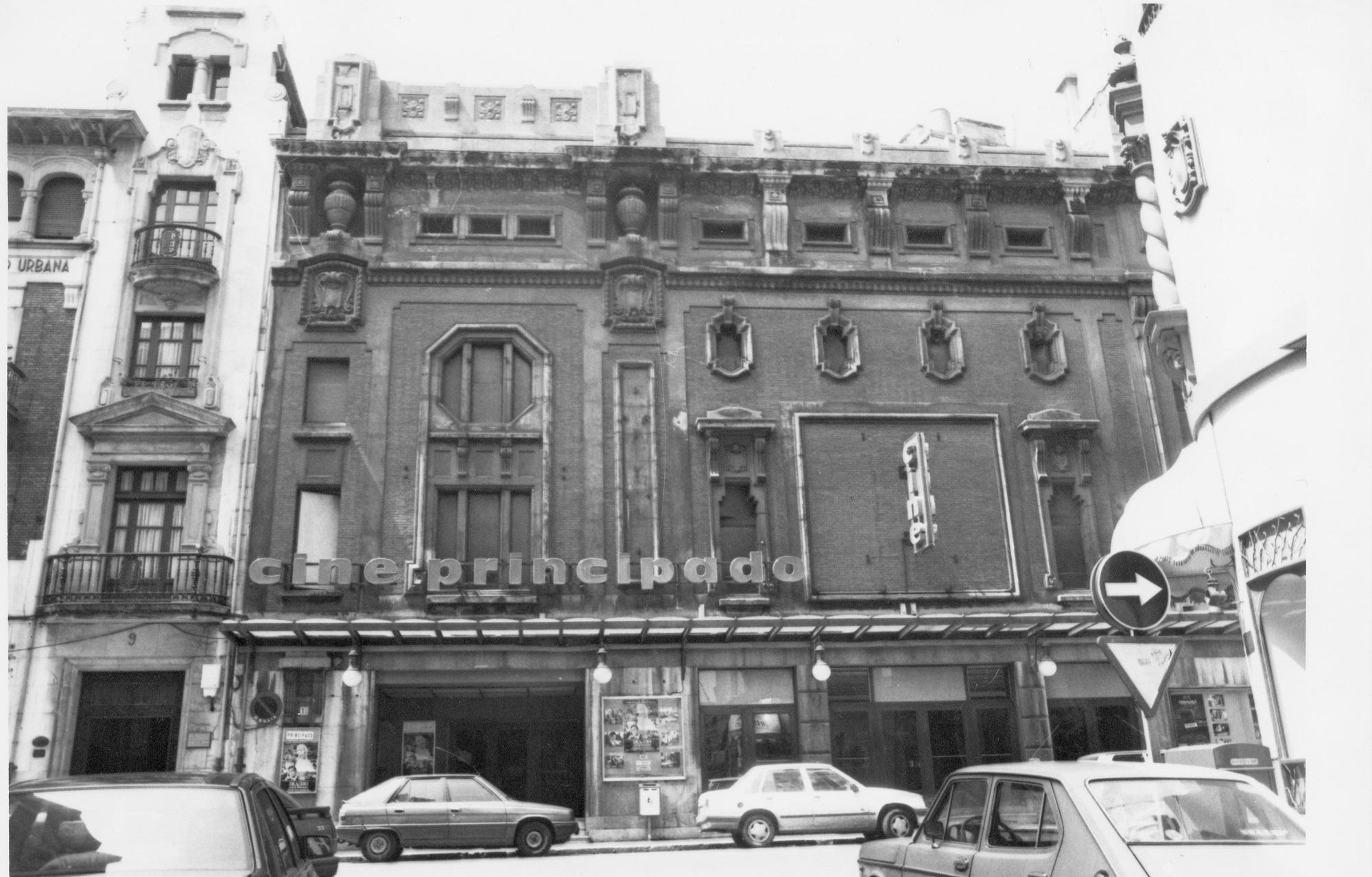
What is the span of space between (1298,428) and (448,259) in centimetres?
2101

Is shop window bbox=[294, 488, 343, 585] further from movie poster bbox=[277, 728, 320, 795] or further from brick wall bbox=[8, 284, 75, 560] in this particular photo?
brick wall bbox=[8, 284, 75, 560]

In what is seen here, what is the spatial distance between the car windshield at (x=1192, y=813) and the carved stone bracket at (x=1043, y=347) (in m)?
21.7

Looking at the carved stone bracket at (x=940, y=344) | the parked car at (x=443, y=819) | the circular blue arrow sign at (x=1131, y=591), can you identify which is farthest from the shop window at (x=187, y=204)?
the circular blue arrow sign at (x=1131, y=591)

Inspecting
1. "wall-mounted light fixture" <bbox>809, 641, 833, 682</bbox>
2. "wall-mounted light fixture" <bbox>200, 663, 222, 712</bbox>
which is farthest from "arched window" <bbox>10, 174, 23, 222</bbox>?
"wall-mounted light fixture" <bbox>809, 641, 833, 682</bbox>

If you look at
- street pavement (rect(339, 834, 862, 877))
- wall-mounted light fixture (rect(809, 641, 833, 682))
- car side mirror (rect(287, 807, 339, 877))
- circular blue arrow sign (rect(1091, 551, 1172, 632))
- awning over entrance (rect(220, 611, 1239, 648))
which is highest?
awning over entrance (rect(220, 611, 1239, 648))

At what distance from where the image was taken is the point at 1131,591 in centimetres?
845

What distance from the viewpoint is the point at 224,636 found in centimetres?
2281

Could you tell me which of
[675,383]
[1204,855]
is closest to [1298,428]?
[1204,855]

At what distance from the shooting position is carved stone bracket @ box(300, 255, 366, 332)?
25.7 m

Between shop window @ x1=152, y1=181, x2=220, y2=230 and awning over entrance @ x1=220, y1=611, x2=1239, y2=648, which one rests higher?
shop window @ x1=152, y1=181, x2=220, y2=230

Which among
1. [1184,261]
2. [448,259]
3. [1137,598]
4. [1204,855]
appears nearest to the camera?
[1204,855]

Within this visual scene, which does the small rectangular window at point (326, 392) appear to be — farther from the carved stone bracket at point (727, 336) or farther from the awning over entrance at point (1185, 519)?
the awning over entrance at point (1185, 519)

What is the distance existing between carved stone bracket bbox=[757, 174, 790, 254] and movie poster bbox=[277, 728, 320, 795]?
629 inches

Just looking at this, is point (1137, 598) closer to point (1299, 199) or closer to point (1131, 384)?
point (1299, 199)
